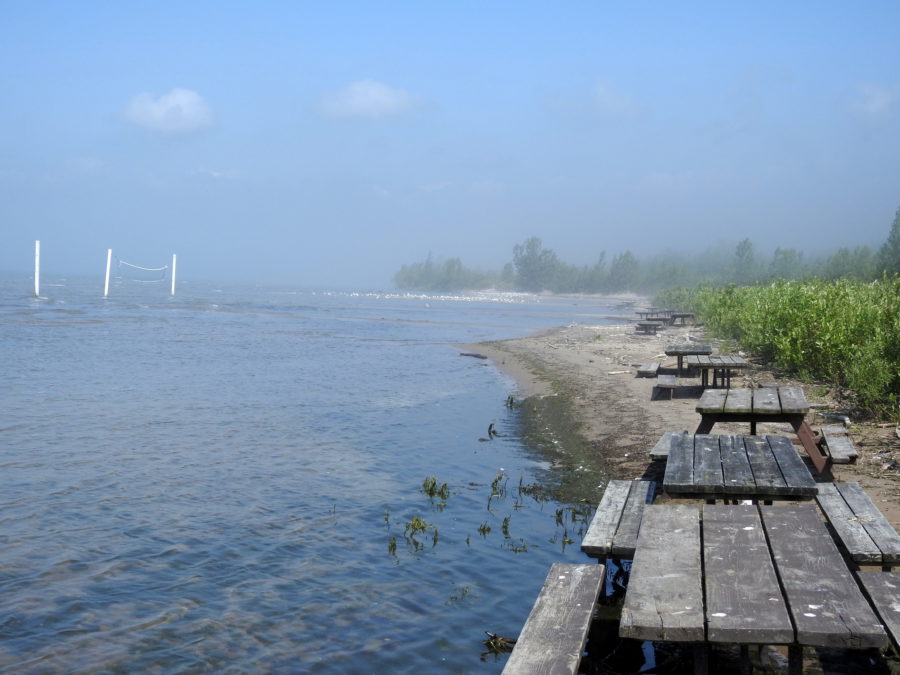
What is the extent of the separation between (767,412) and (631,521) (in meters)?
2.69

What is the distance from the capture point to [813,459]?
23.2ft

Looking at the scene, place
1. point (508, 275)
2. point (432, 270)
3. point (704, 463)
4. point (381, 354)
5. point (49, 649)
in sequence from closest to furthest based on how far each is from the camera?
1. point (49, 649)
2. point (704, 463)
3. point (381, 354)
4. point (508, 275)
5. point (432, 270)

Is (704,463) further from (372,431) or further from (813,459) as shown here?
(372,431)

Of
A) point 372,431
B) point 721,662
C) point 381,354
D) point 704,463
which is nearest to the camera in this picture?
point 721,662

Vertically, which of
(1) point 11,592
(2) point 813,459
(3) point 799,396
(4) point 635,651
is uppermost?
(3) point 799,396

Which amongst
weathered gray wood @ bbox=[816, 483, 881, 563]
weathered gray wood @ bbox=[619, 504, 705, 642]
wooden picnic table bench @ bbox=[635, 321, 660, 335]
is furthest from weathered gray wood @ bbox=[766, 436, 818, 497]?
wooden picnic table bench @ bbox=[635, 321, 660, 335]

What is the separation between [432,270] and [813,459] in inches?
7387

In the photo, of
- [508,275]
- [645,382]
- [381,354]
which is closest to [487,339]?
[381,354]

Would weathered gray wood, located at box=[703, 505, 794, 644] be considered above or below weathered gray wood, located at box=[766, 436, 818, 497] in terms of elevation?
below

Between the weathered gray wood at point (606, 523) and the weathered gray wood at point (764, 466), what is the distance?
0.85m

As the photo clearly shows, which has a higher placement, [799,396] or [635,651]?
[799,396]

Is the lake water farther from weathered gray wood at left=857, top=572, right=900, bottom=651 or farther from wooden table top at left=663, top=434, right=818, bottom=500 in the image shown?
weathered gray wood at left=857, top=572, right=900, bottom=651

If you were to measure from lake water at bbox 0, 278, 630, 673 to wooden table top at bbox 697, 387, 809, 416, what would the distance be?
159cm

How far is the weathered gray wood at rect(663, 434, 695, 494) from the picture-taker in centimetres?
449
